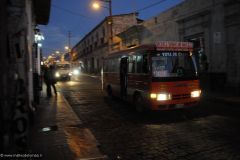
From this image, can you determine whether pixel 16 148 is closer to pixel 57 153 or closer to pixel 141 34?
pixel 57 153

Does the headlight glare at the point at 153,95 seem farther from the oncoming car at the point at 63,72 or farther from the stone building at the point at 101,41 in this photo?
the stone building at the point at 101,41

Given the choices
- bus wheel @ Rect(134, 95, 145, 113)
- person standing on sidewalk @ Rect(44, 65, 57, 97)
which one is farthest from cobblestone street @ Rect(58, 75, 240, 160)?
person standing on sidewalk @ Rect(44, 65, 57, 97)

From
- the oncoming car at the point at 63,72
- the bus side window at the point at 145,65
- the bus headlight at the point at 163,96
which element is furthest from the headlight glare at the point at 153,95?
the oncoming car at the point at 63,72

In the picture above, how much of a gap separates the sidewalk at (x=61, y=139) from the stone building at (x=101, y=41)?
95.5 ft

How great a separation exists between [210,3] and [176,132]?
499 inches

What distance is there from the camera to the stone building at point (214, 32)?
55.8 feet

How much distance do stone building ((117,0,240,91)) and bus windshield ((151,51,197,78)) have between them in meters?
5.30

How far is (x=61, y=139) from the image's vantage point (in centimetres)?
767

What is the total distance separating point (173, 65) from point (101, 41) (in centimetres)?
4716

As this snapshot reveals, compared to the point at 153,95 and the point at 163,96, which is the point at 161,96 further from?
the point at 153,95

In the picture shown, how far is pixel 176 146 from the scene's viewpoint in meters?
7.16

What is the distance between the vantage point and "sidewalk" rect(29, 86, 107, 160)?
638cm

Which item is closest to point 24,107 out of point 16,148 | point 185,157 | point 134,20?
point 16,148

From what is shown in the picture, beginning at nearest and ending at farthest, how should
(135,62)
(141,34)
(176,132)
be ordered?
1. (176,132)
2. (135,62)
3. (141,34)
